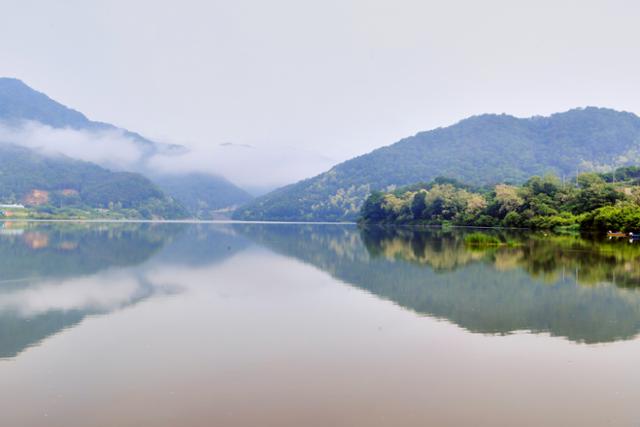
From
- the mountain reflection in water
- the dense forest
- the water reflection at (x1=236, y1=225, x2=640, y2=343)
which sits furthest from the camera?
the dense forest

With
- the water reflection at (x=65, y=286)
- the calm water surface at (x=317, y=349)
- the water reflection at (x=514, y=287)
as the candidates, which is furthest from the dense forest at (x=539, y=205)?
the water reflection at (x=65, y=286)

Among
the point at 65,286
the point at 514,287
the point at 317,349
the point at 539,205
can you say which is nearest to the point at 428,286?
the point at 514,287

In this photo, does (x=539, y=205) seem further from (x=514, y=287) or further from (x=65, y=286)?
(x=65, y=286)

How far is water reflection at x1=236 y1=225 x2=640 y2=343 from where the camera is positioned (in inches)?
578

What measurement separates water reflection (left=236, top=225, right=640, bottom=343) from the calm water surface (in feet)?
0.41

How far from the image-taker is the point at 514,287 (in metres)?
20.8

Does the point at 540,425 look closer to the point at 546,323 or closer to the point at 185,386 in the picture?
the point at 185,386

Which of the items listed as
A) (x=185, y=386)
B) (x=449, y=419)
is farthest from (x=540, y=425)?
(x=185, y=386)

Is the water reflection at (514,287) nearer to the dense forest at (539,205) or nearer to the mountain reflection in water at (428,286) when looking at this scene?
the mountain reflection in water at (428,286)

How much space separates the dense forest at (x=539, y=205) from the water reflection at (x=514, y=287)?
3481 cm

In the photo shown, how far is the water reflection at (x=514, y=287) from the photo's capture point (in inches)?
578

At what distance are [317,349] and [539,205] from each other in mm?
78652

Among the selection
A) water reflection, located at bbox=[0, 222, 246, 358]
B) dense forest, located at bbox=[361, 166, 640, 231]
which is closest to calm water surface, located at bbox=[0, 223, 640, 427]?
water reflection, located at bbox=[0, 222, 246, 358]

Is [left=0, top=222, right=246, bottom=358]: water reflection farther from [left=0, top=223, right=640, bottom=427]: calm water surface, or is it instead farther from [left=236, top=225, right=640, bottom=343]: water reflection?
[left=236, top=225, right=640, bottom=343]: water reflection
